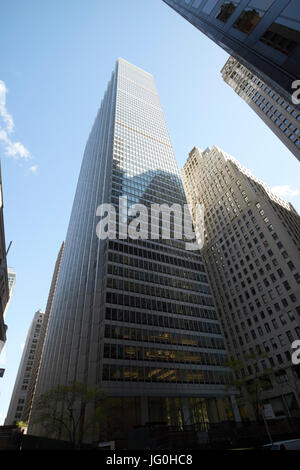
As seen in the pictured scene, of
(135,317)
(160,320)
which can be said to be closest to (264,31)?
(135,317)

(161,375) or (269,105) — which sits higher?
(269,105)

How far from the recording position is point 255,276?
251 feet

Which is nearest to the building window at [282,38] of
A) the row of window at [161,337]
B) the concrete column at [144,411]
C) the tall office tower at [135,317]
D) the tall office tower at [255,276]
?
the tall office tower at [255,276]

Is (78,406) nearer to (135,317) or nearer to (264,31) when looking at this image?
(135,317)

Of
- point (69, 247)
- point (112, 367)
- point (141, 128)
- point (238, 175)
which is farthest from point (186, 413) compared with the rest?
point (141, 128)

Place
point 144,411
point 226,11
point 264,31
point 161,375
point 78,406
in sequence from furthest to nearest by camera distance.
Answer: point 161,375 → point 78,406 → point 144,411 → point 226,11 → point 264,31

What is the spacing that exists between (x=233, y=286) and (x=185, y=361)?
39.0 meters

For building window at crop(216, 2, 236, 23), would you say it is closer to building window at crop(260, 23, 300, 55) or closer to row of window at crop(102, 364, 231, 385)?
building window at crop(260, 23, 300, 55)

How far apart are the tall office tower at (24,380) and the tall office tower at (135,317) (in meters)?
77.6

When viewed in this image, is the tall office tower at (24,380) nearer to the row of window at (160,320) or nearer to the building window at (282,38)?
the row of window at (160,320)

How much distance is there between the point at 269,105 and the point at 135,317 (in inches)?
3534

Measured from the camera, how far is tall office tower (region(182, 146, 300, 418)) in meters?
61.8

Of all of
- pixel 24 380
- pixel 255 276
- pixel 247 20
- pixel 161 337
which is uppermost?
pixel 247 20

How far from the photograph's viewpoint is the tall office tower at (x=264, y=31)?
49.6 ft
